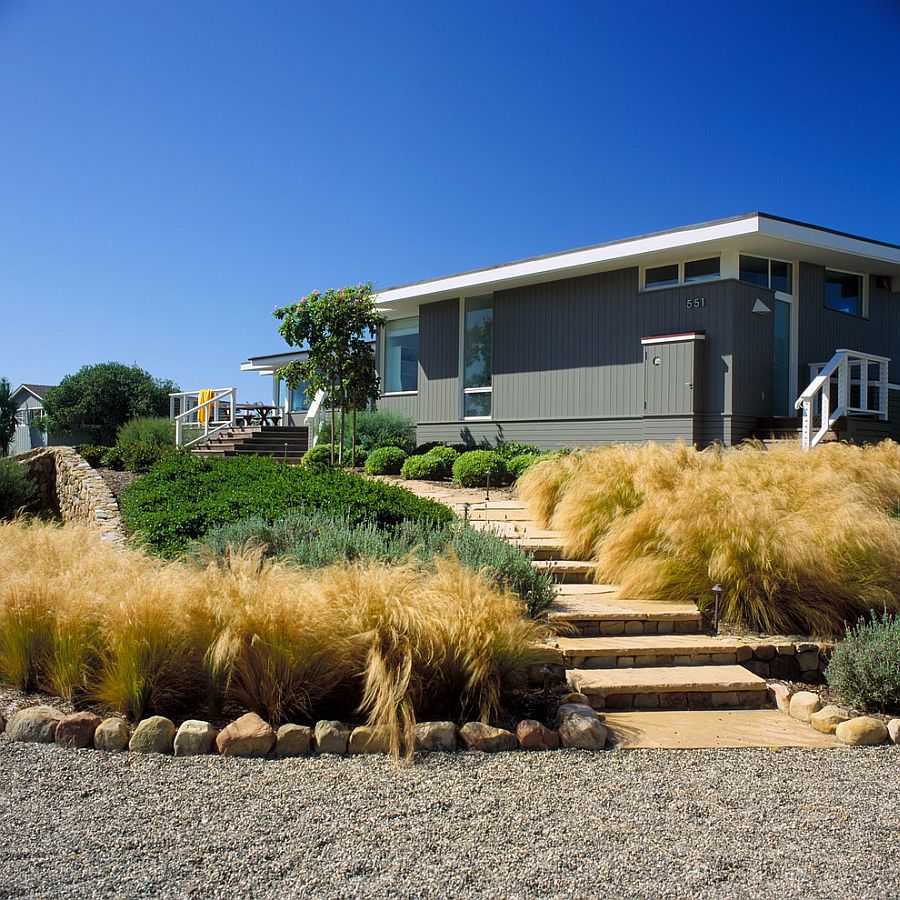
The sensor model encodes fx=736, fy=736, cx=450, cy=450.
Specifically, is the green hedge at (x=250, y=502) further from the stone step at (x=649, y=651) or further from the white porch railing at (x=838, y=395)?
the white porch railing at (x=838, y=395)

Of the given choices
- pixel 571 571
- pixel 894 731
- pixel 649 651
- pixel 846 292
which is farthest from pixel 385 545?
pixel 846 292

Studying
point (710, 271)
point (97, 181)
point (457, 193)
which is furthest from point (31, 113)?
point (710, 271)

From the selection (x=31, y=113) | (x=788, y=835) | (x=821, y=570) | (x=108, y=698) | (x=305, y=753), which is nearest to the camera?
(x=788, y=835)

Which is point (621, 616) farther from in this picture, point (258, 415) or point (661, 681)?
point (258, 415)

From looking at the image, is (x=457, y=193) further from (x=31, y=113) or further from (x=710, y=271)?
(x=31, y=113)

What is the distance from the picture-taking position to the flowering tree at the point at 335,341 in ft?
42.4

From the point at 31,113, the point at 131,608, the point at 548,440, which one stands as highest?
the point at 31,113

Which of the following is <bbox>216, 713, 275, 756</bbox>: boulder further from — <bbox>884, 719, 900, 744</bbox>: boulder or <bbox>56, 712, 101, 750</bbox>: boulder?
<bbox>884, 719, 900, 744</bbox>: boulder

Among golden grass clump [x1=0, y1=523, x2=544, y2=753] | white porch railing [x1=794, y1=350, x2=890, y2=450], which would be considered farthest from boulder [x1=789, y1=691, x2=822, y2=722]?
white porch railing [x1=794, y1=350, x2=890, y2=450]

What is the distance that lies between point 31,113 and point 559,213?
335 inches

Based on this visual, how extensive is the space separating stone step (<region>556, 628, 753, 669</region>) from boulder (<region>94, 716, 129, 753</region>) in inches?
88.2

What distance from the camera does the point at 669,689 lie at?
3.87m

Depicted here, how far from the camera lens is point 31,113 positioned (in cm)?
856

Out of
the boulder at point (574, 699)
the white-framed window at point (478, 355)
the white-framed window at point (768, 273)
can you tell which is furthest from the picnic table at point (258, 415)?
the boulder at point (574, 699)
